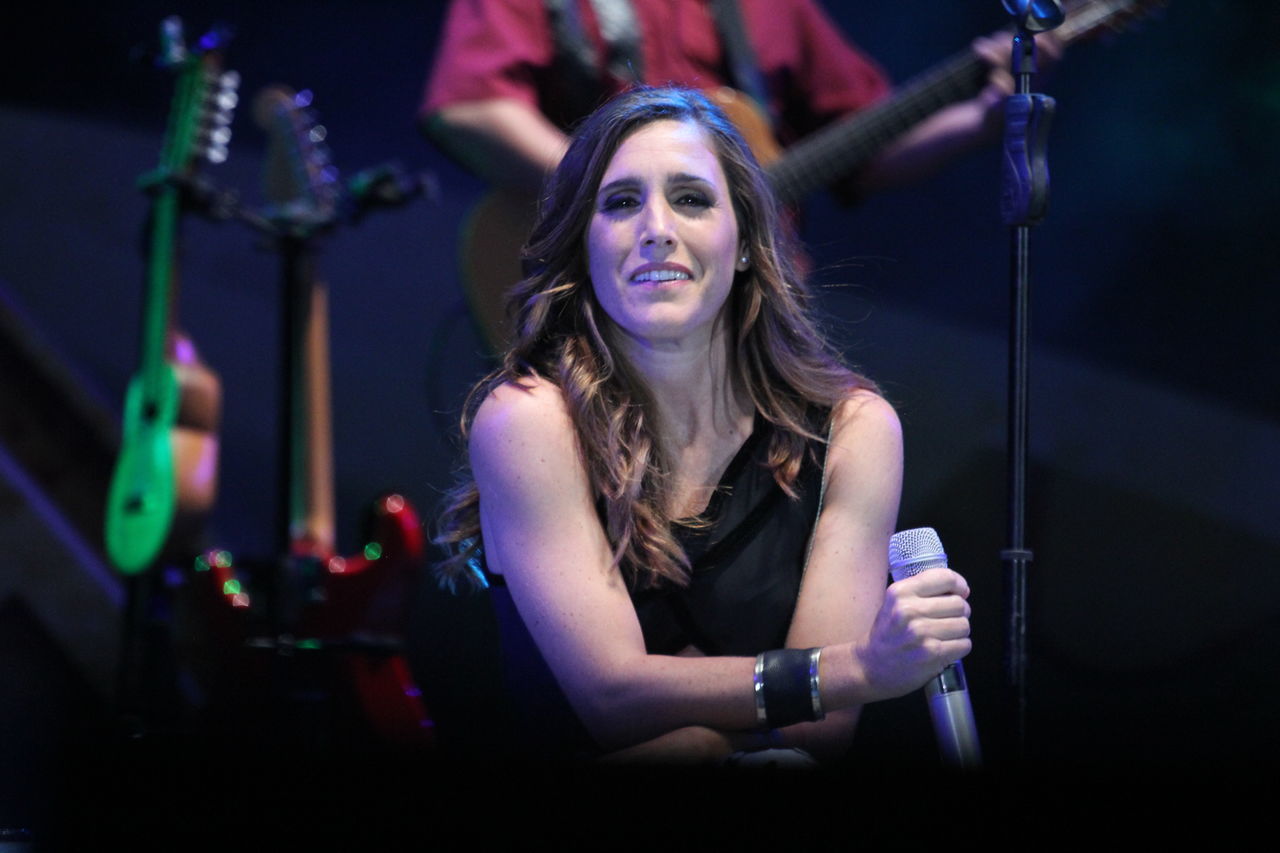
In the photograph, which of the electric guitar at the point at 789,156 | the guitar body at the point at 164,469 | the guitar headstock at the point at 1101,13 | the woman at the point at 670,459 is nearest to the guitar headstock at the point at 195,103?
the guitar body at the point at 164,469

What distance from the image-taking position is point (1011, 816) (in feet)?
2.58

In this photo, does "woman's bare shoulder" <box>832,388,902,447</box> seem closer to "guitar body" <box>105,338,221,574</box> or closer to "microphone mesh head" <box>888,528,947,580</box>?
"microphone mesh head" <box>888,528,947,580</box>

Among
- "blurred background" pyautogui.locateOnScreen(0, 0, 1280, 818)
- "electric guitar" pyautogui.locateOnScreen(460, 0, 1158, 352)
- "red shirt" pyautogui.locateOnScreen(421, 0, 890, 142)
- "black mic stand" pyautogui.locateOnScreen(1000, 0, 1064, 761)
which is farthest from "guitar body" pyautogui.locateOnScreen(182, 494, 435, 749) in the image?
"black mic stand" pyautogui.locateOnScreen(1000, 0, 1064, 761)

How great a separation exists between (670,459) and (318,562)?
1.44 metres

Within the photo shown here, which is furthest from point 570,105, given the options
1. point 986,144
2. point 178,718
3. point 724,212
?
point 178,718

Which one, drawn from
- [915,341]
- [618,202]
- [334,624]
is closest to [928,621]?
[618,202]

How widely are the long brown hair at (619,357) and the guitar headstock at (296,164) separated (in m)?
1.45

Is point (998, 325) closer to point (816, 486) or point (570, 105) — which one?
point (570, 105)

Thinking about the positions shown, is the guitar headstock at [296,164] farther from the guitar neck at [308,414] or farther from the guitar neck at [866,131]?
the guitar neck at [866,131]

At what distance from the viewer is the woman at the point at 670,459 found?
1.90 m

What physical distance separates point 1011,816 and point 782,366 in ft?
4.75

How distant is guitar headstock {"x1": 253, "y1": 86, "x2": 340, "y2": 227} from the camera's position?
11.6 feet

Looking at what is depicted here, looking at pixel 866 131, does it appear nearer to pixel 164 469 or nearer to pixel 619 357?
pixel 619 357

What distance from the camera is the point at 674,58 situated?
327cm
